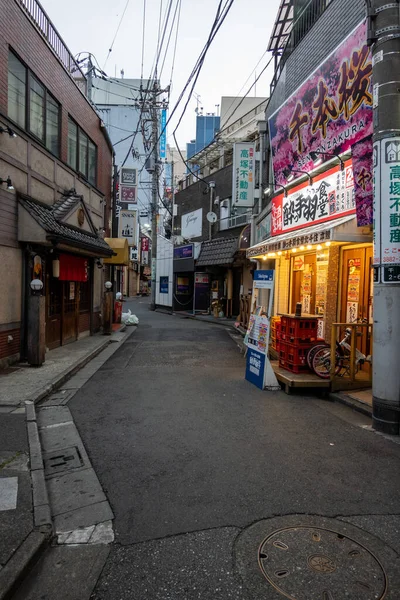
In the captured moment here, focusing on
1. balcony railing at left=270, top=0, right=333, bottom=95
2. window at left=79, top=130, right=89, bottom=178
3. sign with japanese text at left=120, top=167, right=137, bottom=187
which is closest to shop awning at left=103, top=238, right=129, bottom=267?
window at left=79, top=130, right=89, bottom=178

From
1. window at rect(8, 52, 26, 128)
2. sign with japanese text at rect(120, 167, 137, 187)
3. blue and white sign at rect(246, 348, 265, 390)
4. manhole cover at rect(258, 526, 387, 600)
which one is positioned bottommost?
manhole cover at rect(258, 526, 387, 600)

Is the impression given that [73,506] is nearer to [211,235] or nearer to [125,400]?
[125,400]

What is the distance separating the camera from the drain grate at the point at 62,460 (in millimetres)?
4621

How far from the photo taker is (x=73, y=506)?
379 cm

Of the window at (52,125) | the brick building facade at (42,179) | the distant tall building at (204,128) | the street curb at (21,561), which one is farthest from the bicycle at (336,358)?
the distant tall building at (204,128)

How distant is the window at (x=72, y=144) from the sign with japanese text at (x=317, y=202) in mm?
7082

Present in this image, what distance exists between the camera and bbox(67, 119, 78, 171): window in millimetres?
13602

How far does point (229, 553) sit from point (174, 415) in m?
3.44

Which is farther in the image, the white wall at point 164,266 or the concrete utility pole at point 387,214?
the white wall at point 164,266

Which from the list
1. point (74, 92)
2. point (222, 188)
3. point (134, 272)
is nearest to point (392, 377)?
point (74, 92)

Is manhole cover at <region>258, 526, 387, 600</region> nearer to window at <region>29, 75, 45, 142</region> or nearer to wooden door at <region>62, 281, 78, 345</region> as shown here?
window at <region>29, 75, 45, 142</region>

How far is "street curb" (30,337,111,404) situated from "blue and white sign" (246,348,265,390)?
13.3 ft

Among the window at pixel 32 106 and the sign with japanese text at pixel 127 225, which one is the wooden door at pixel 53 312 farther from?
the sign with japanese text at pixel 127 225

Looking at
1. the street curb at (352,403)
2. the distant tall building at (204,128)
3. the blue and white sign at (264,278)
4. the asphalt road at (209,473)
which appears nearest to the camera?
the asphalt road at (209,473)
